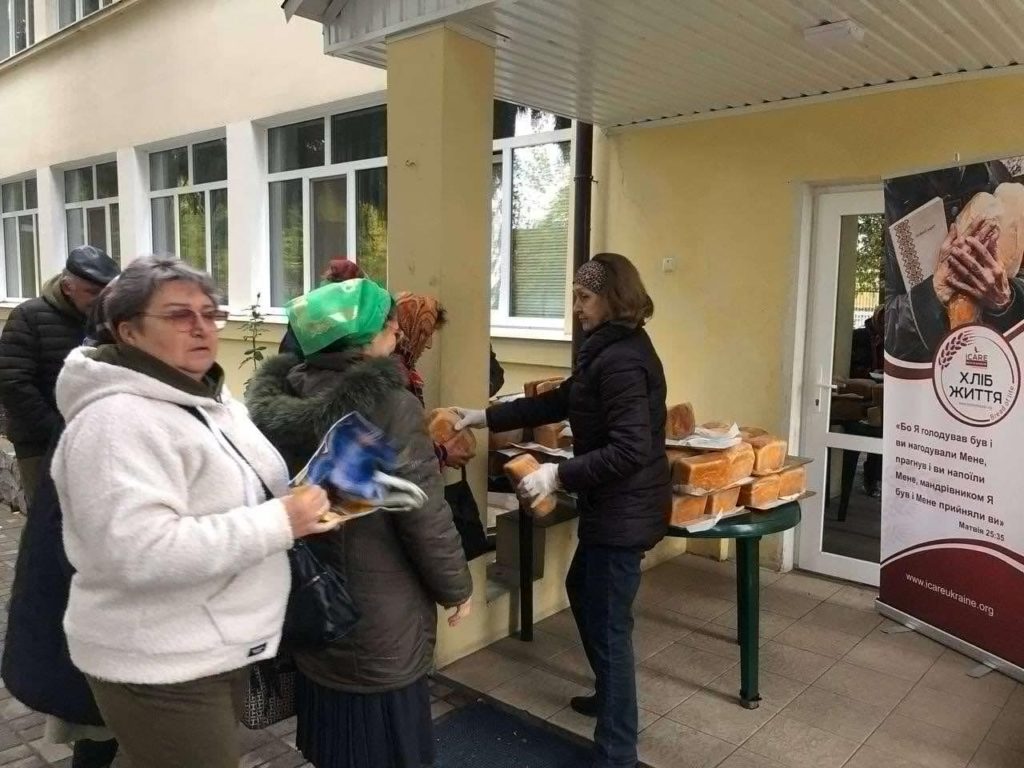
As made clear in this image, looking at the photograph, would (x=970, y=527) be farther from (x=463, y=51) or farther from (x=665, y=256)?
(x=463, y=51)

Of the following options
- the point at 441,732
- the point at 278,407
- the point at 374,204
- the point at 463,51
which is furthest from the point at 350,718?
the point at 374,204

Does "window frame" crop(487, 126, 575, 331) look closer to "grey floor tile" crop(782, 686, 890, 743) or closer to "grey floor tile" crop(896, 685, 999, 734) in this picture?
"grey floor tile" crop(782, 686, 890, 743)

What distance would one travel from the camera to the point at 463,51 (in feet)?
11.2

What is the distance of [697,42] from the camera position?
11.7ft

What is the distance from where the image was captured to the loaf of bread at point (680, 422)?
11.9ft

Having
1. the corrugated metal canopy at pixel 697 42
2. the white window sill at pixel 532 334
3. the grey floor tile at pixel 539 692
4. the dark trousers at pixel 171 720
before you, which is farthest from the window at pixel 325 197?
the dark trousers at pixel 171 720

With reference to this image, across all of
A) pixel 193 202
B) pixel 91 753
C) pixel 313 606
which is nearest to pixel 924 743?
pixel 313 606

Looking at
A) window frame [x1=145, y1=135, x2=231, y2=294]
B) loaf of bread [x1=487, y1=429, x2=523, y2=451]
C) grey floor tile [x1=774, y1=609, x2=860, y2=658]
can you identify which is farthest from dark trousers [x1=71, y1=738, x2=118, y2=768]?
window frame [x1=145, y1=135, x2=231, y2=294]

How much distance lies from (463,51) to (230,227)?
5.82 meters

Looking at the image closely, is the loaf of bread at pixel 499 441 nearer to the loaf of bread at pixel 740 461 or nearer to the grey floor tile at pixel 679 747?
the loaf of bread at pixel 740 461

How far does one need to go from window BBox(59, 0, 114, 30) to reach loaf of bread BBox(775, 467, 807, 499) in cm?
1058

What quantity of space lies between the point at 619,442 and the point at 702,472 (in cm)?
68

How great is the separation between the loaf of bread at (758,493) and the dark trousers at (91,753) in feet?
8.13

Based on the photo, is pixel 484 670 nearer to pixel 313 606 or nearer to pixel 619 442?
pixel 619 442
